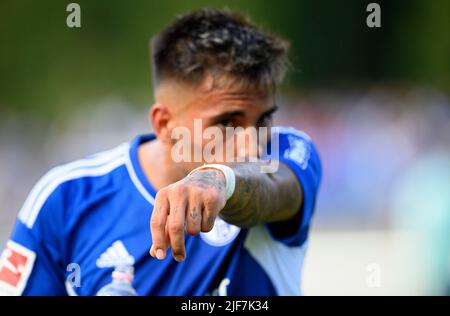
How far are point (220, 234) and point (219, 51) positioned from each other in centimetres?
75

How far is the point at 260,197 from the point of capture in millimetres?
2473

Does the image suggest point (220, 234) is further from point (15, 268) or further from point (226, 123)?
point (15, 268)

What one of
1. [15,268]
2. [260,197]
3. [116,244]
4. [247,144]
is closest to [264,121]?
[247,144]

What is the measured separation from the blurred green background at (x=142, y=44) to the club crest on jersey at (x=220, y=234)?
10.2 metres

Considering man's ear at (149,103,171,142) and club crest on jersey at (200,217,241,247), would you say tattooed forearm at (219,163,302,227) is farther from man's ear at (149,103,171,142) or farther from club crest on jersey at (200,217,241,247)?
man's ear at (149,103,171,142)

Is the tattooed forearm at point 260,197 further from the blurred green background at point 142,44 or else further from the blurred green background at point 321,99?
the blurred green background at point 142,44

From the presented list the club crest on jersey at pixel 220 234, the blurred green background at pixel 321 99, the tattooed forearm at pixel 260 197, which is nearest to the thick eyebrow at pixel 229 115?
the tattooed forearm at pixel 260 197

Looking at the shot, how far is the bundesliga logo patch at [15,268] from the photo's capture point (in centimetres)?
292

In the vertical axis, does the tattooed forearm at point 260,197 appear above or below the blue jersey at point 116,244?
above

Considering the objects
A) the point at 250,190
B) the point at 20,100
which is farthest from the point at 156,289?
the point at 20,100

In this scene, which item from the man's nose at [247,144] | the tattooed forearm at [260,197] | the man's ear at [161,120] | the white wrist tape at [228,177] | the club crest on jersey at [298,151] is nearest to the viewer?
the white wrist tape at [228,177]

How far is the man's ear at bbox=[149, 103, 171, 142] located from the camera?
321 cm
